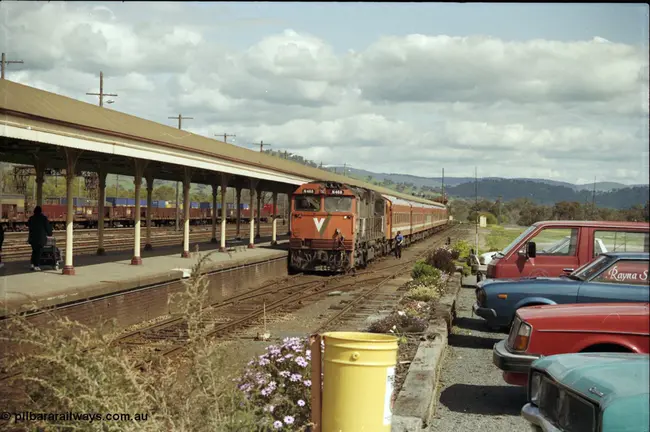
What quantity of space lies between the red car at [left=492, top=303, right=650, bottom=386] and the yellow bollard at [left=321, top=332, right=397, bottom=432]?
7.82ft

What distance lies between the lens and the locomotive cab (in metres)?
26.2

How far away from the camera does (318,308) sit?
715 inches

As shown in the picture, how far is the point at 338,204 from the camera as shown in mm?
26281

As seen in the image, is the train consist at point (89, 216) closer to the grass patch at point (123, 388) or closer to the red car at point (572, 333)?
the red car at point (572, 333)

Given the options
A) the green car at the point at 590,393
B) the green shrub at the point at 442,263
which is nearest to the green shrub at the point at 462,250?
the green shrub at the point at 442,263

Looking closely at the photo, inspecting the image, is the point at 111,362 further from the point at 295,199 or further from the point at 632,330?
the point at 295,199

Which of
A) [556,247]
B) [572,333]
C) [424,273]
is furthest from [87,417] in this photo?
[424,273]

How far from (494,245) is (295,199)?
8.40m

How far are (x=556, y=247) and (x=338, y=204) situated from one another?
47.6 feet

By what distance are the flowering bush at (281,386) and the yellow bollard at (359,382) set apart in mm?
428

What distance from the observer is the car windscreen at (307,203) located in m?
26.7

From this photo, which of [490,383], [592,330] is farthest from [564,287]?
[592,330]

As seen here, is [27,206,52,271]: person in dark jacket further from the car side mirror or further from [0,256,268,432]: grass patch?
[0,256,268,432]: grass patch

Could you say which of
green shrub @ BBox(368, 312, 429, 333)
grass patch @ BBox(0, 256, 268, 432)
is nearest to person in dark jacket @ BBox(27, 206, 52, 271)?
green shrub @ BBox(368, 312, 429, 333)
